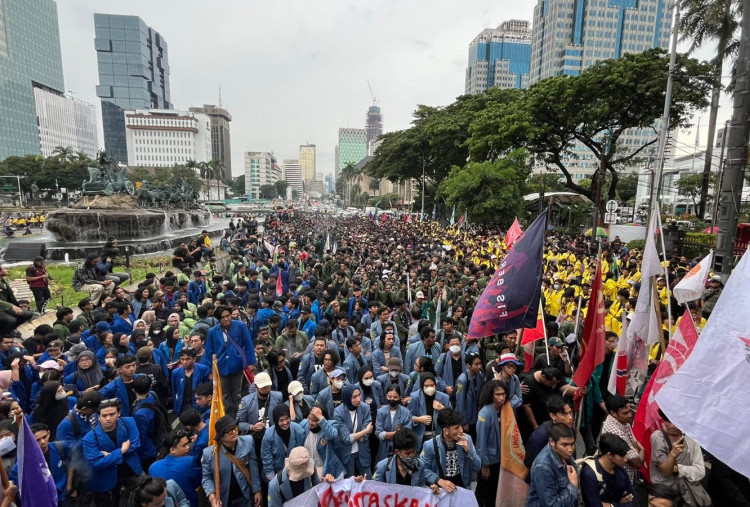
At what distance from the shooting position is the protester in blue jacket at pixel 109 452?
3.72 meters

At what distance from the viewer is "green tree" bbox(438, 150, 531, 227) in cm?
2262

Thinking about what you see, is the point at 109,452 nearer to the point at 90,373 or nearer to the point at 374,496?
the point at 90,373

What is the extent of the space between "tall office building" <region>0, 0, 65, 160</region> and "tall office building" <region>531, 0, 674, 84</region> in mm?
118663

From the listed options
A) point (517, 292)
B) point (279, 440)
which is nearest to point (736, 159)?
point (517, 292)

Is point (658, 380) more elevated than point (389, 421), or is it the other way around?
point (658, 380)

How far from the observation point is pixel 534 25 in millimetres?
115000

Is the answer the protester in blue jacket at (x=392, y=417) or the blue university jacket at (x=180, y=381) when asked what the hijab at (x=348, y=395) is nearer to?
the protester in blue jacket at (x=392, y=417)

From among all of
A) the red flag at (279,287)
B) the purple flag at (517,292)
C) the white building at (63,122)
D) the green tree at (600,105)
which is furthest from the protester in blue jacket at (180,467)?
the white building at (63,122)

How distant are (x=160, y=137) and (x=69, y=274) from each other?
5250 inches

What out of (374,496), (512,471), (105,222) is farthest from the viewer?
(105,222)

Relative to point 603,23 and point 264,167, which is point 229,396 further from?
point 264,167

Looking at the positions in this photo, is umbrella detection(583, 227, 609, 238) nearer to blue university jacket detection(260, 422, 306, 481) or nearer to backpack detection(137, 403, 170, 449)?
blue university jacket detection(260, 422, 306, 481)

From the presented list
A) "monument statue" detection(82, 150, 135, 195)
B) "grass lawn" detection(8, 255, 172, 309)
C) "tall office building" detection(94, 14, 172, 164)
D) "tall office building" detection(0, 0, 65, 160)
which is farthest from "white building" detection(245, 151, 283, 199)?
"grass lawn" detection(8, 255, 172, 309)

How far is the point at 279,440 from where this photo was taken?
3955mm
